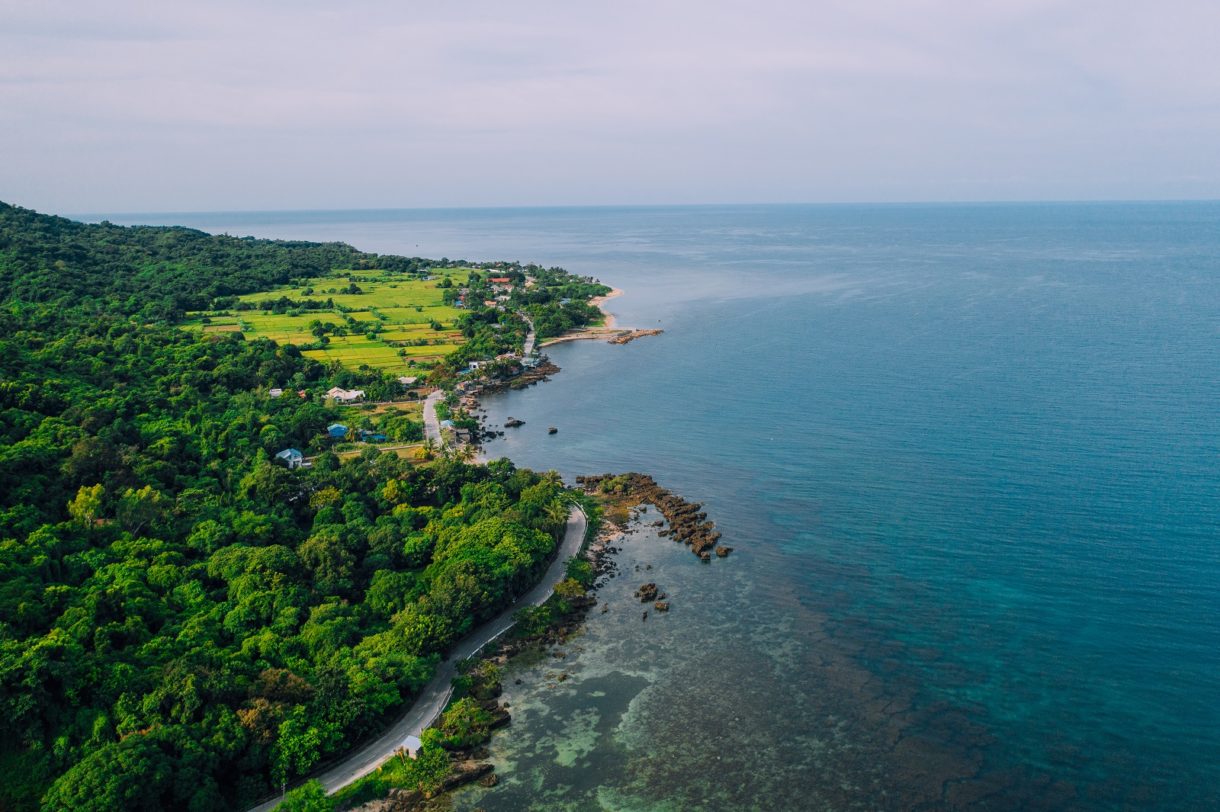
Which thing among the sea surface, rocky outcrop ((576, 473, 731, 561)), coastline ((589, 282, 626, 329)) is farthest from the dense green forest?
coastline ((589, 282, 626, 329))

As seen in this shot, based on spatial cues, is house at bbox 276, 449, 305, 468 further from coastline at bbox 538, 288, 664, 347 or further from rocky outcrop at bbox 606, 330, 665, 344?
rocky outcrop at bbox 606, 330, 665, 344

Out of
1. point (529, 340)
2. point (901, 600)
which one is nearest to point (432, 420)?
point (529, 340)

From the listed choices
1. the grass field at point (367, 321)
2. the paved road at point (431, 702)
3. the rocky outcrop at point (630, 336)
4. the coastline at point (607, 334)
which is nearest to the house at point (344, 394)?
the grass field at point (367, 321)

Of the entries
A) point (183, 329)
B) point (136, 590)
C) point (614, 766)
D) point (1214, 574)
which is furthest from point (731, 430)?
point (183, 329)

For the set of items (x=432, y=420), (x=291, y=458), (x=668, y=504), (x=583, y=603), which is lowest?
(x=583, y=603)

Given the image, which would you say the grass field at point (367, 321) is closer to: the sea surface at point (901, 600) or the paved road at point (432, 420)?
the paved road at point (432, 420)

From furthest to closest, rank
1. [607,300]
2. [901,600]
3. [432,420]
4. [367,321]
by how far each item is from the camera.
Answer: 1. [607,300]
2. [367,321]
3. [432,420]
4. [901,600]

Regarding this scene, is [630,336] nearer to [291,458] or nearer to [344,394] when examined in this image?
[344,394]
